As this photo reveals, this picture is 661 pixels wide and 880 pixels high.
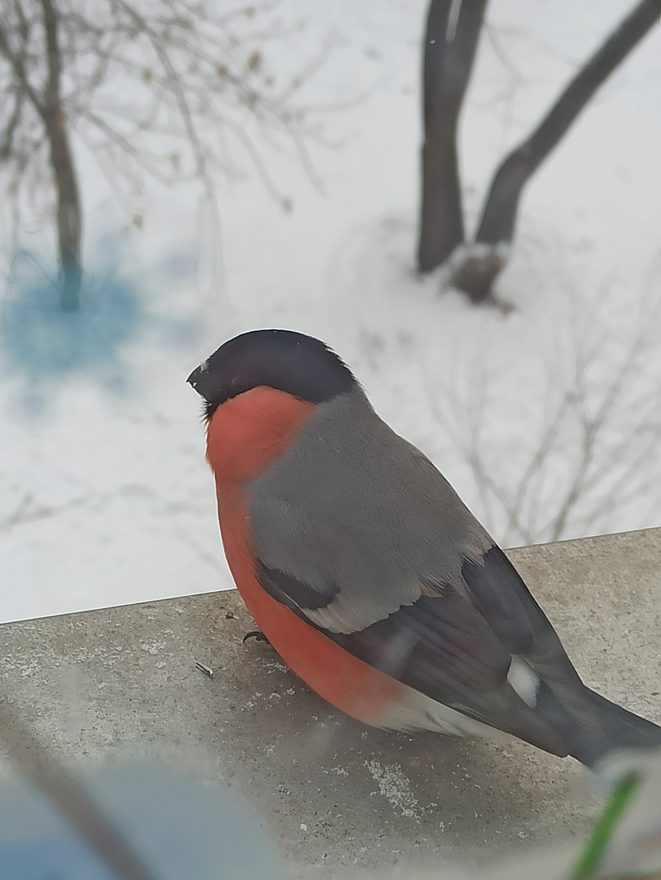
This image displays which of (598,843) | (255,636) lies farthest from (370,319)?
(598,843)

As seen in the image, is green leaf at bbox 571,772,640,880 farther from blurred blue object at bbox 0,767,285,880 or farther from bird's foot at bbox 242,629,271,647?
bird's foot at bbox 242,629,271,647

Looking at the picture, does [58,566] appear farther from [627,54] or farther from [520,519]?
[627,54]

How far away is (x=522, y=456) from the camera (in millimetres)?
1680

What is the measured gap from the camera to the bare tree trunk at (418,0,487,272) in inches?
68.1

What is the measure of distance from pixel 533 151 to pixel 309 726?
1296 mm

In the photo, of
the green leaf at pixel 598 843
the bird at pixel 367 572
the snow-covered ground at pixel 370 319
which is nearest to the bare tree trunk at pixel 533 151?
the snow-covered ground at pixel 370 319

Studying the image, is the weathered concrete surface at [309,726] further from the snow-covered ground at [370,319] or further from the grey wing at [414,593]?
the snow-covered ground at [370,319]

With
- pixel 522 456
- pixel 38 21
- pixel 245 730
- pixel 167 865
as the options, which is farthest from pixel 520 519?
pixel 38 21

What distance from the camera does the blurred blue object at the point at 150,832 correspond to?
2.12ft

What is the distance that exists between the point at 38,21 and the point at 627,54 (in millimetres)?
979

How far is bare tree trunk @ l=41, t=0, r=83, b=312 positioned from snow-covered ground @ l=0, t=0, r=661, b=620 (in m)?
0.03

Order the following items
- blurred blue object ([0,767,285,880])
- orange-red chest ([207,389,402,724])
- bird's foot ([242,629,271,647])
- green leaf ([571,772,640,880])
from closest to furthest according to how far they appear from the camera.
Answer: green leaf ([571,772,640,880]) < blurred blue object ([0,767,285,880]) < orange-red chest ([207,389,402,724]) < bird's foot ([242,629,271,647])

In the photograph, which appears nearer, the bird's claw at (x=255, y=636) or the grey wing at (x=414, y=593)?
the grey wing at (x=414, y=593)

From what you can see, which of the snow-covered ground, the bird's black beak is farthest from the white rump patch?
the snow-covered ground
